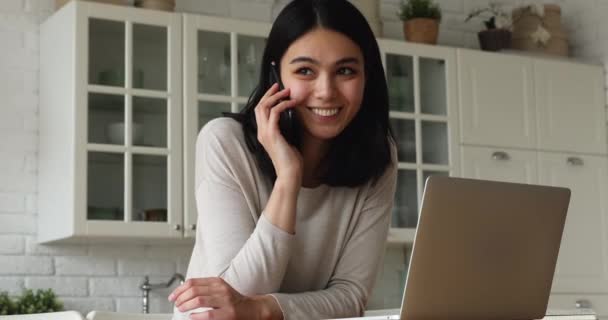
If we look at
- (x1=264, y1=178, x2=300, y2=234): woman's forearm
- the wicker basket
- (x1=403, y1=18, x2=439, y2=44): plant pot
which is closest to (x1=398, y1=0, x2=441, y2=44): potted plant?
(x1=403, y1=18, x2=439, y2=44): plant pot

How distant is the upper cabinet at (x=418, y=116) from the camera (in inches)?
179

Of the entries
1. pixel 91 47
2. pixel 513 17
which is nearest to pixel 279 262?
pixel 91 47

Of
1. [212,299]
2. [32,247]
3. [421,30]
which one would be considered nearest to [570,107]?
[421,30]

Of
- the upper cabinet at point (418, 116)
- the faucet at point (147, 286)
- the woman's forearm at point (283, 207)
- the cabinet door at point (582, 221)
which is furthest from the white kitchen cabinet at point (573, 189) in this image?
the woman's forearm at point (283, 207)

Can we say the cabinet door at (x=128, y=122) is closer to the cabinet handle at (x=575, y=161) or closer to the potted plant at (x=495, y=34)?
the potted plant at (x=495, y=34)

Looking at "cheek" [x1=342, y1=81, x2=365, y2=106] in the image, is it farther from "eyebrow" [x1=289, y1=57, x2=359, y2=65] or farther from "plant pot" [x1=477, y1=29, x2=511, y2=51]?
"plant pot" [x1=477, y1=29, x2=511, y2=51]

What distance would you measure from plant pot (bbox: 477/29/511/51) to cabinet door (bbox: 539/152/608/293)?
58 cm

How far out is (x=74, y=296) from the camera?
410 cm

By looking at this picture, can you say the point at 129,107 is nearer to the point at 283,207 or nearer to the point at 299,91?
the point at 299,91

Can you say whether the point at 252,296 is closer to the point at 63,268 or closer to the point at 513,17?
the point at 63,268

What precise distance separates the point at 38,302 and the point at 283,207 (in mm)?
2214

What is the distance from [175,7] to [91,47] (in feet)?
2.16

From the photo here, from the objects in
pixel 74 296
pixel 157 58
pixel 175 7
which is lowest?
pixel 74 296

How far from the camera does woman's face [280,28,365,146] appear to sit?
6.56 feet
